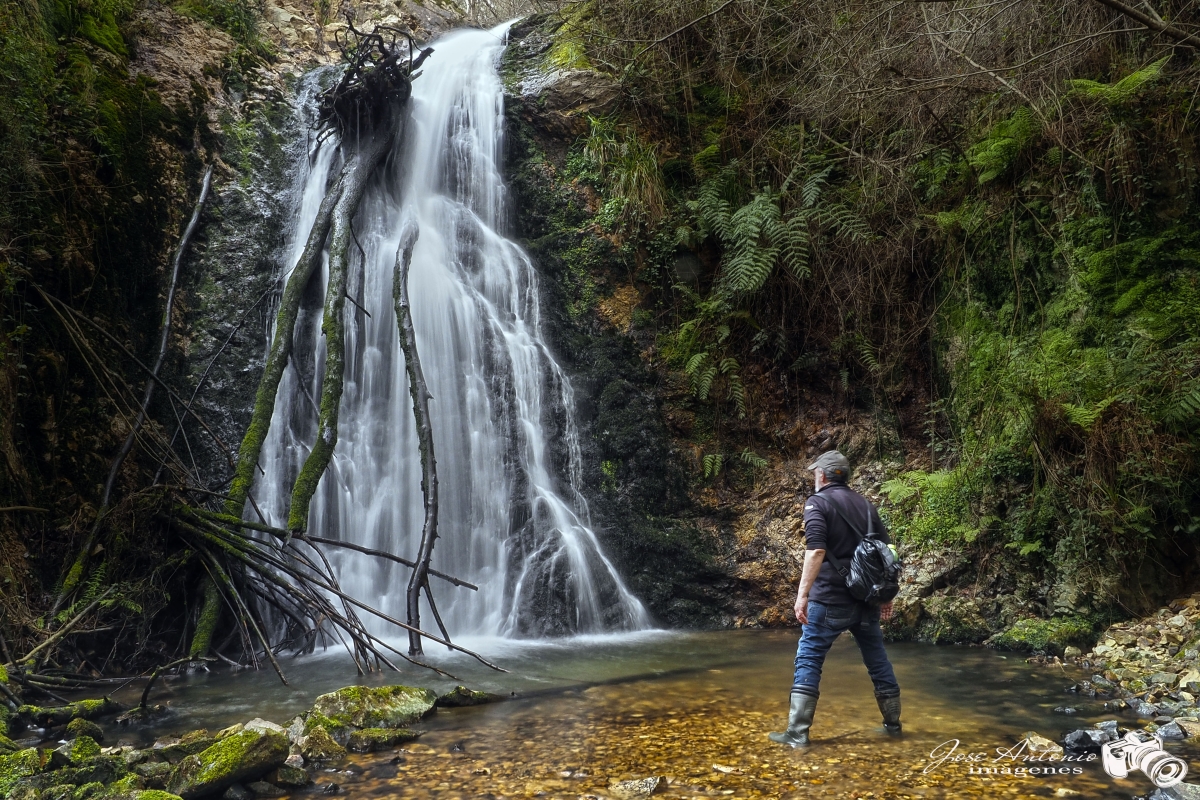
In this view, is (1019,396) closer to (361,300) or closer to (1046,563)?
(1046,563)

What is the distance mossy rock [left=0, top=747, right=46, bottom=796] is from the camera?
3567 mm

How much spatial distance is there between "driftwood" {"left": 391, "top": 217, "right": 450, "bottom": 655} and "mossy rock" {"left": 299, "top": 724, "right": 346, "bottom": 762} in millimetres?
1687

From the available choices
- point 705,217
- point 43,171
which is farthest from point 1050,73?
point 43,171

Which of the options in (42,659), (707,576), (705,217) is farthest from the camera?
(705,217)

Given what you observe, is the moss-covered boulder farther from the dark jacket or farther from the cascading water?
the cascading water

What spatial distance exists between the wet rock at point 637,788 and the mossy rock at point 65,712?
11.3 feet

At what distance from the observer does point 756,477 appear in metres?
9.70

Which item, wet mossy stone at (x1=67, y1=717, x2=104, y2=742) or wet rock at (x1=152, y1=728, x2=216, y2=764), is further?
wet mossy stone at (x1=67, y1=717, x2=104, y2=742)

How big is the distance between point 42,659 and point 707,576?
6.20 meters

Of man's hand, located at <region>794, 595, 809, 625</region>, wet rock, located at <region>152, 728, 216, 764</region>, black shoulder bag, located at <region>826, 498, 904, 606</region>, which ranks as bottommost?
wet rock, located at <region>152, 728, 216, 764</region>

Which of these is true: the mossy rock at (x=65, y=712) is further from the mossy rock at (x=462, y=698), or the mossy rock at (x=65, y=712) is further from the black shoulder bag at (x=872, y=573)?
the black shoulder bag at (x=872, y=573)

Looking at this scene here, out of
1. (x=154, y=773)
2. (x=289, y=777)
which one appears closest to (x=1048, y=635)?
(x=289, y=777)

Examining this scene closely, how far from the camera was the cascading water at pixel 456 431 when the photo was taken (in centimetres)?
834
